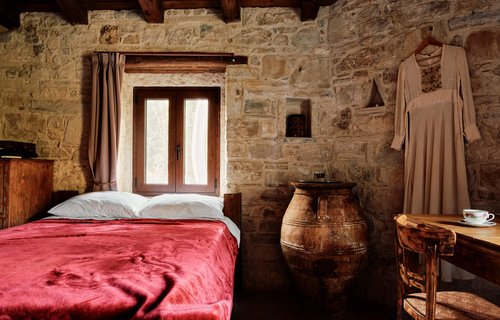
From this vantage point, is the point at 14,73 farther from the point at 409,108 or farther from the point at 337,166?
the point at 409,108

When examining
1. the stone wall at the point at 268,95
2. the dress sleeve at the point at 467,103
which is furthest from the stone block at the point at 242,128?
the dress sleeve at the point at 467,103

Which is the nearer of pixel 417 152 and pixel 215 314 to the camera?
pixel 215 314

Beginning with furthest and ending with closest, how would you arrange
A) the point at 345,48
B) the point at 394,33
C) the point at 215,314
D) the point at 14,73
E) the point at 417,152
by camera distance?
the point at 14,73, the point at 345,48, the point at 394,33, the point at 417,152, the point at 215,314

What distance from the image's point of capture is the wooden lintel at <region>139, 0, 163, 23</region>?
124 inches

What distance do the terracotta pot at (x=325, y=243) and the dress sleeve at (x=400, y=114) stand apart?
559mm

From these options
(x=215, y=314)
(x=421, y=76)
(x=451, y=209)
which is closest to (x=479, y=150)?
(x=451, y=209)

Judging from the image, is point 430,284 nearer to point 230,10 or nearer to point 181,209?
point 181,209

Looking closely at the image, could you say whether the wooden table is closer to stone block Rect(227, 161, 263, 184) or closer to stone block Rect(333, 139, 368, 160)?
stone block Rect(333, 139, 368, 160)

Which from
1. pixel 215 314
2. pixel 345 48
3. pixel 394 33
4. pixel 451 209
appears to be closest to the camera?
pixel 215 314

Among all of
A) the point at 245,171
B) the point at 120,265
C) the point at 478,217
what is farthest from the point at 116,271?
the point at 245,171

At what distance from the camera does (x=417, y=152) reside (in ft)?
8.12

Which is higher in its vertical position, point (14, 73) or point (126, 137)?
point (14, 73)

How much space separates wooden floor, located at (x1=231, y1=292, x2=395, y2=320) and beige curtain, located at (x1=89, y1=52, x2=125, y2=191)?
1735 millimetres

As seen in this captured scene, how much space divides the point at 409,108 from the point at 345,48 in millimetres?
935
